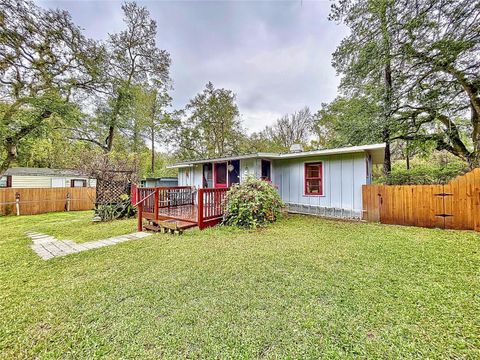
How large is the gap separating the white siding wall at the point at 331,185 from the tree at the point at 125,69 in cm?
1050

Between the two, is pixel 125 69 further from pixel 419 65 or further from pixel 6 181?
pixel 419 65

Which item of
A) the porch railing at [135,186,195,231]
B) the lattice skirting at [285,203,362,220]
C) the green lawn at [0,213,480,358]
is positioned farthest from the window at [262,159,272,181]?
the green lawn at [0,213,480,358]

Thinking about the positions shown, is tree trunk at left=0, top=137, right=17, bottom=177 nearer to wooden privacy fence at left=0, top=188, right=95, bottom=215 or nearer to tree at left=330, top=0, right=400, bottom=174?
wooden privacy fence at left=0, top=188, right=95, bottom=215

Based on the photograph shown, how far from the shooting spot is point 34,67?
877cm

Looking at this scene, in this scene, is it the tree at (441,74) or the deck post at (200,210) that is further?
the tree at (441,74)

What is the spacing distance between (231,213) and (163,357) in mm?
4934

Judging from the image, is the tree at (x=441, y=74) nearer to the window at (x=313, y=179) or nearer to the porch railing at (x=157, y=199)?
the window at (x=313, y=179)

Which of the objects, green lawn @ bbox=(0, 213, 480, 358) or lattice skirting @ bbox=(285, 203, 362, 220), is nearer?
green lawn @ bbox=(0, 213, 480, 358)

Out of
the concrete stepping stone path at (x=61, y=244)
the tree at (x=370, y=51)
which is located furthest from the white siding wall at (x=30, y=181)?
the tree at (x=370, y=51)

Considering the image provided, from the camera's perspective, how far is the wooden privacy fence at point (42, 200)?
10.3 metres

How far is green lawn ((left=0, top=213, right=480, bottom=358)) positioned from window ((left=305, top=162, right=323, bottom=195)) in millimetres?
3801

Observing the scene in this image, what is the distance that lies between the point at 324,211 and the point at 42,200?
1458 centimetres

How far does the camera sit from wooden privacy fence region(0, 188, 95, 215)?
407 inches

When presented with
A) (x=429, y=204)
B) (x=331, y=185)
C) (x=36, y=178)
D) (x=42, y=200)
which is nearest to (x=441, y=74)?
(x=429, y=204)
